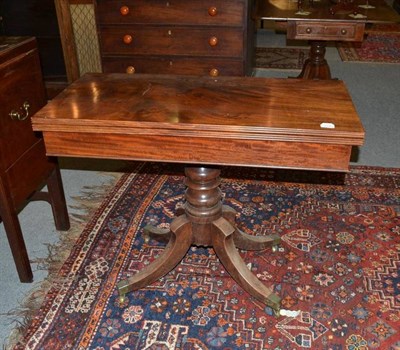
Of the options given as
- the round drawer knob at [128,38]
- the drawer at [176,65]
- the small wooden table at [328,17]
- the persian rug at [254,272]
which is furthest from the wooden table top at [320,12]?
the persian rug at [254,272]

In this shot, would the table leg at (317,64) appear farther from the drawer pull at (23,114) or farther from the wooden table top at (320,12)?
the drawer pull at (23,114)

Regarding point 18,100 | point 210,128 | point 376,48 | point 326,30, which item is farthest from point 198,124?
point 376,48

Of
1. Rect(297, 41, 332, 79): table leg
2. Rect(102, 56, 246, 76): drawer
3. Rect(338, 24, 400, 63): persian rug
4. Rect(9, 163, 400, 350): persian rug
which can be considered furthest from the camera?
Rect(338, 24, 400, 63): persian rug

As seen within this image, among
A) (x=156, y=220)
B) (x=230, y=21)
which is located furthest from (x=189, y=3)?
(x=156, y=220)

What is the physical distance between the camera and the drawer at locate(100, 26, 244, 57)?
2.81m

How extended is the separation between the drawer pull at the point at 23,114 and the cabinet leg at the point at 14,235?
0.87 ft

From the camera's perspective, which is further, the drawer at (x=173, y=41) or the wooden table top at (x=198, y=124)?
the drawer at (x=173, y=41)

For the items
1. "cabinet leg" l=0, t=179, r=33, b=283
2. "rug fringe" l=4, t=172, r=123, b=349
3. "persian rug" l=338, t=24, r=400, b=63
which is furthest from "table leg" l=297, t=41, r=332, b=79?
"cabinet leg" l=0, t=179, r=33, b=283

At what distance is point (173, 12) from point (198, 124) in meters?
1.56

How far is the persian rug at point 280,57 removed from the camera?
194 inches

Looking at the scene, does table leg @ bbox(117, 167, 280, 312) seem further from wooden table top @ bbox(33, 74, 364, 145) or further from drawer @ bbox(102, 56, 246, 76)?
drawer @ bbox(102, 56, 246, 76)

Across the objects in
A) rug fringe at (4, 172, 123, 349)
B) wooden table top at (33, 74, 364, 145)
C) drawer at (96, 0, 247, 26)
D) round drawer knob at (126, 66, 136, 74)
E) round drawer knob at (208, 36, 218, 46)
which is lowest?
rug fringe at (4, 172, 123, 349)

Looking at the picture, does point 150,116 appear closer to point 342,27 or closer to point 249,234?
point 249,234

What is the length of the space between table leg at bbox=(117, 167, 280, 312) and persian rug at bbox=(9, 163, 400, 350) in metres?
0.08
